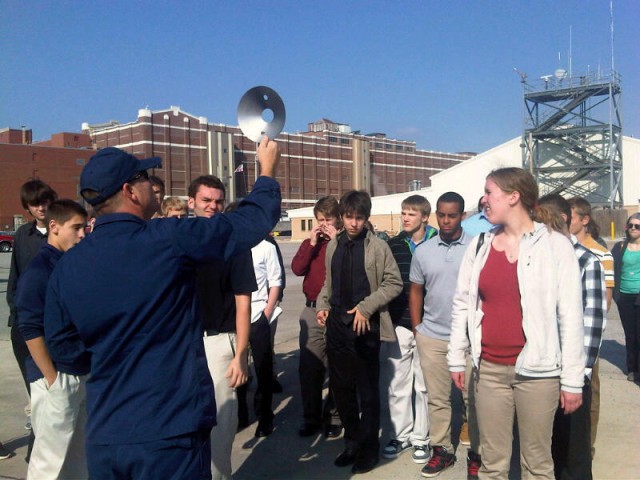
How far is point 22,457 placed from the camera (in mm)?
5195

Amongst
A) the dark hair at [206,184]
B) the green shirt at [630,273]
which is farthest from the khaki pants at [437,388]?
the green shirt at [630,273]

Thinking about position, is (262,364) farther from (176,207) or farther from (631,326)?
(631,326)

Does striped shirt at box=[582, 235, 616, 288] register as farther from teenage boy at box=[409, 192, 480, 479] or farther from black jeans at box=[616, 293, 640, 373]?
black jeans at box=[616, 293, 640, 373]

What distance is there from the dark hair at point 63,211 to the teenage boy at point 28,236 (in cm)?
70

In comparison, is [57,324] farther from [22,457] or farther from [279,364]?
[279,364]

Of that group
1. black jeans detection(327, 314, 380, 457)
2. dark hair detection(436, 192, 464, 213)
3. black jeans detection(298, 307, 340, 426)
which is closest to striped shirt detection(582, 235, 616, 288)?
dark hair detection(436, 192, 464, 213)

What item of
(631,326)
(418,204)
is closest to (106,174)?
(418,204)

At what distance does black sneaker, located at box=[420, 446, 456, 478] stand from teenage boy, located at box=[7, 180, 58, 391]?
3179 millimetres

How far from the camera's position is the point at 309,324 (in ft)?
19.1

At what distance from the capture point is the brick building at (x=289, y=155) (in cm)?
7319

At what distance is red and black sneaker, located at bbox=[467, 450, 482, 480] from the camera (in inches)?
174

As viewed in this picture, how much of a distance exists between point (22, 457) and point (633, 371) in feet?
21.7

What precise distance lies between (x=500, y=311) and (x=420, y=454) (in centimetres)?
201

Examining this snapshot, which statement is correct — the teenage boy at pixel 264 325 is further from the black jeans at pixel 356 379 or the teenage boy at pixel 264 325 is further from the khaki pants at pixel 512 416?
the khaki pants at pixel 512 416
